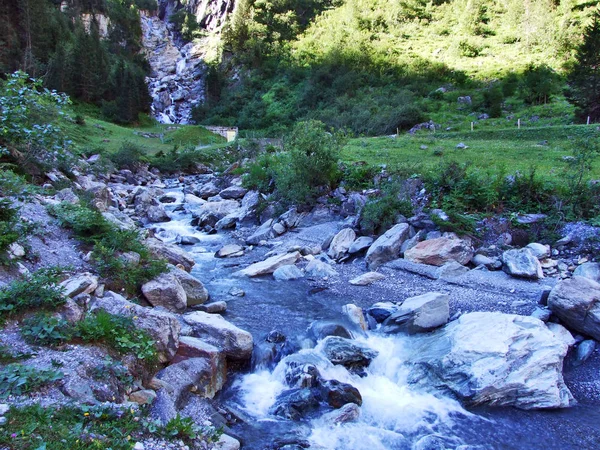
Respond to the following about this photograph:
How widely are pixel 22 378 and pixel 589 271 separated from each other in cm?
1080

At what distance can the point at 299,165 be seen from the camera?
1608cm

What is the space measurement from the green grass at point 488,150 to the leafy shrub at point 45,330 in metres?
12.4

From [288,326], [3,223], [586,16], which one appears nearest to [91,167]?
[3,223]

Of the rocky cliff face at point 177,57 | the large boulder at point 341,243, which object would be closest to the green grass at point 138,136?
the rocky cliff face at point 177,57

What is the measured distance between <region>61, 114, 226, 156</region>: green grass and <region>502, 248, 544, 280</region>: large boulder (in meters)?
26.1

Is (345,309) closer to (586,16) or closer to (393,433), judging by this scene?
(393,433)

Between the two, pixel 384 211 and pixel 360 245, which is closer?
pixel 360 245

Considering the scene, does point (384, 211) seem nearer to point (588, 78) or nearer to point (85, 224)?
point (85, 224)

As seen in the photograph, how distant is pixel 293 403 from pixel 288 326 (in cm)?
251

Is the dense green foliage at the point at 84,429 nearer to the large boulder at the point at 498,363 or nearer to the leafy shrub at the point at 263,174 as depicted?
the large boulder at the point at 498,363

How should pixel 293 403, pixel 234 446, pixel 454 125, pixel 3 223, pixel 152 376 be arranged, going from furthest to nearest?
pixel 454 125 < pixel 3 223 < pixel 293 403 < pixel 152 376 < pixel 234 446

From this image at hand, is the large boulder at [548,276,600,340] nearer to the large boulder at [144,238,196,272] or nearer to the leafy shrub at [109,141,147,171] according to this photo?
the large boulder at [144,238,196,272]

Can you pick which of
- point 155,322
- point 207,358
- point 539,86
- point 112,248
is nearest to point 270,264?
point 112,248

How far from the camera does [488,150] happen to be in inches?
806
